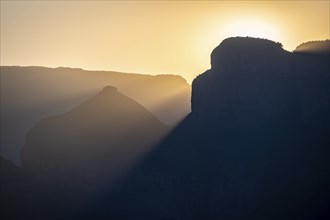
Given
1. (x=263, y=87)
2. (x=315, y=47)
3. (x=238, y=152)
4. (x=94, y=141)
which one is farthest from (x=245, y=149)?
(x=94, y=141)

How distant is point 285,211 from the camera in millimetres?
75812

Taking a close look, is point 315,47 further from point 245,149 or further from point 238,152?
point 238,152

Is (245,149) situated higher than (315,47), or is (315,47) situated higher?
(315,47)

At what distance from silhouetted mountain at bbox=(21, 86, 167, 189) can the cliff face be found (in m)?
14.4

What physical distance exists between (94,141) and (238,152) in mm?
26503

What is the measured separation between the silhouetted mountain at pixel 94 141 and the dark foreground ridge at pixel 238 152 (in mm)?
562

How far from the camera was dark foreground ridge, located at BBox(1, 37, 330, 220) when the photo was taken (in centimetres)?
8331

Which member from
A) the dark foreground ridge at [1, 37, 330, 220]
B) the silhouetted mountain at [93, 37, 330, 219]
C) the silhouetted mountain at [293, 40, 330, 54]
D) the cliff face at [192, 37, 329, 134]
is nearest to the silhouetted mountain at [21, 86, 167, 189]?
the dark foreground ridge at [1, 37, 330, 220]

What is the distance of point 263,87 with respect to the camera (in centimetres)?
10406

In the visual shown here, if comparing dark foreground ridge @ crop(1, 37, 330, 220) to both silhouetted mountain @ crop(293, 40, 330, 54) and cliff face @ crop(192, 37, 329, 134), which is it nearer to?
cliff face @ crop(192, 37, 329, 134)

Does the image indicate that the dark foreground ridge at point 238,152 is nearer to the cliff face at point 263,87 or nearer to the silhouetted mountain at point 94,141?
the cliff face at point 263,87

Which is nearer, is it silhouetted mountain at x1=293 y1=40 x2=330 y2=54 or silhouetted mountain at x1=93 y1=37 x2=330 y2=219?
silhouetted mountain at x1=93 y1=37 x2=330 y2=219

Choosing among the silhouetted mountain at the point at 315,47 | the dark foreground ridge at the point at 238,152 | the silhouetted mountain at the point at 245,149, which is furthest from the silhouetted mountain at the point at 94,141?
the silhouetted mountain at the point at 315,47

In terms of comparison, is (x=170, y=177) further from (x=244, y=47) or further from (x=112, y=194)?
(x=244, y=47)
